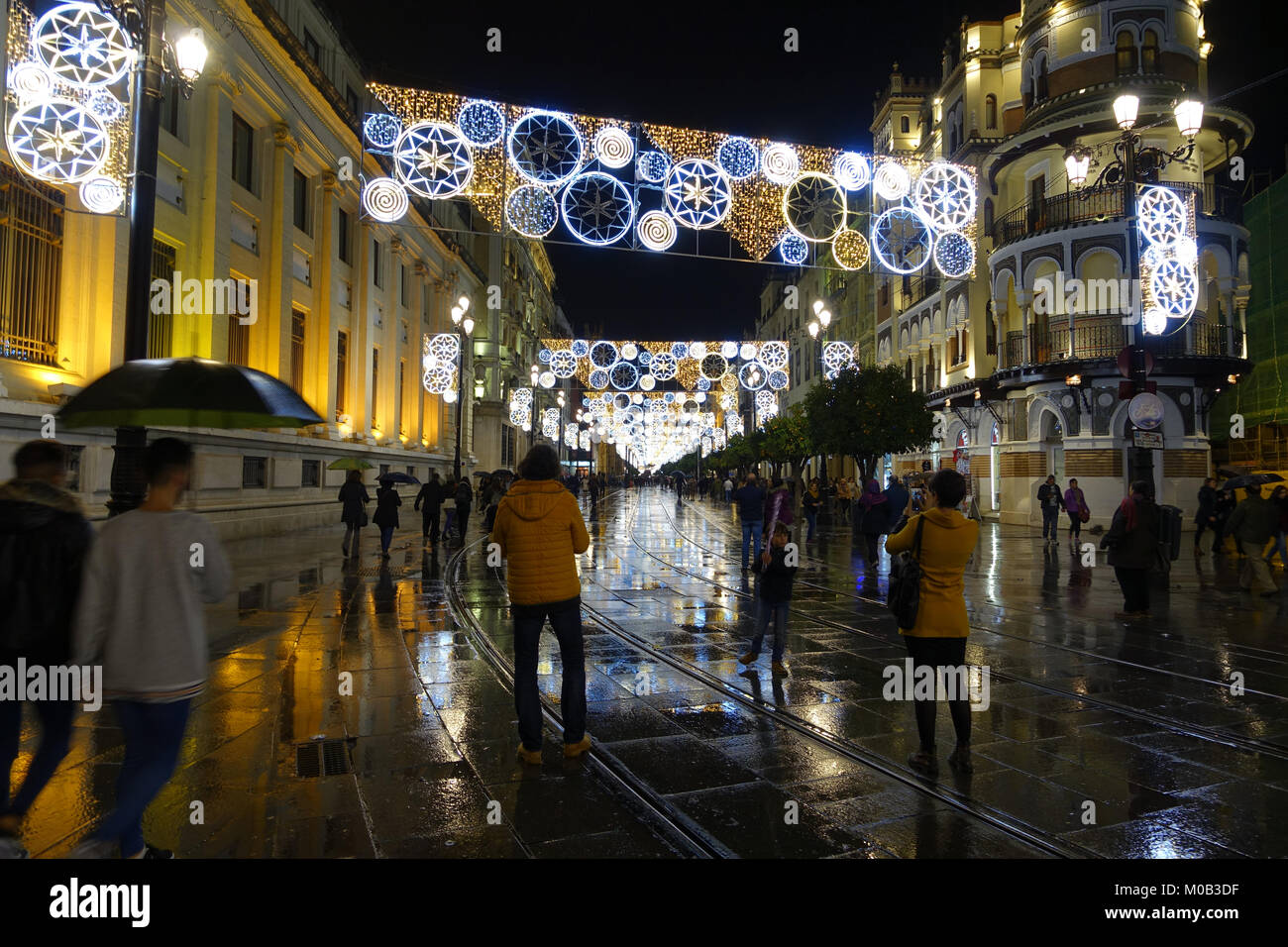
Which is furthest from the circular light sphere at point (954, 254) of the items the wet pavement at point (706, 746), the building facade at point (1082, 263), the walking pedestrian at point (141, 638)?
the walking pedestrian at point (141, 638)

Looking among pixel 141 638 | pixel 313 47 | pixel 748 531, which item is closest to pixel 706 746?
pixel 141 638

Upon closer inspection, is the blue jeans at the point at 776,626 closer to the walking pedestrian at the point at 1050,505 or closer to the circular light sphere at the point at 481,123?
the circular light sphere at the point at 481,123

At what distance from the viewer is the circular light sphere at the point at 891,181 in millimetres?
15234

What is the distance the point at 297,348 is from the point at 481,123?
46.5 ft

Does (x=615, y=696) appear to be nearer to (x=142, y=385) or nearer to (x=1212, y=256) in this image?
(x=142, y=385)

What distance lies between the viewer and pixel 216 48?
18.3 m

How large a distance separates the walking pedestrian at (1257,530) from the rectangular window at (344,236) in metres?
26.6

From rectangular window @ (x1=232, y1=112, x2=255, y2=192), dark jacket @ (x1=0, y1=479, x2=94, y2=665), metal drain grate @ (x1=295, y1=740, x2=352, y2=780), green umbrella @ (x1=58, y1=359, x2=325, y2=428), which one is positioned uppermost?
rectangular window @ (x1=232, y1=112, x2=255, y2=192)

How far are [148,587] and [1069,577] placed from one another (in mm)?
14274

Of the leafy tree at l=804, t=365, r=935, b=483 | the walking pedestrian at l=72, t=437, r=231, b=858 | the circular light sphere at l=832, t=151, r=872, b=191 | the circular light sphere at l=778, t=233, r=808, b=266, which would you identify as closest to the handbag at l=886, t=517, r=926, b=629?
the walking pedestrian at l=72, t=437, r=231, b=858

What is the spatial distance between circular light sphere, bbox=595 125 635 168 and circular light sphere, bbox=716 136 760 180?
1.68 m

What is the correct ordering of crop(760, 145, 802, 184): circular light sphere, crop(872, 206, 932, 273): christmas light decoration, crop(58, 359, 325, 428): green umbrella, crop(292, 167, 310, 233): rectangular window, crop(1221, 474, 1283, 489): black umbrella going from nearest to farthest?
1. crop(58, 359, 325, 428): green umbrella
2. crop(1221, 474, 1283, 489): black umbrella
3. crop(760, 145, 802, 184): circular light sphere
4. crop(872, 206, 932, 273): christmas light decoration
5. crop(292, 167, 310, 233): rectangular window

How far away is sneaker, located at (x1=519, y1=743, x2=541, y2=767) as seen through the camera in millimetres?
4699

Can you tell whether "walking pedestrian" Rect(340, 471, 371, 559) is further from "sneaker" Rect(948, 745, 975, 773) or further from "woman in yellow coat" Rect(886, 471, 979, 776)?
"sneaker" Rect(948, 745, 975, 773)
